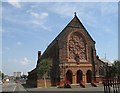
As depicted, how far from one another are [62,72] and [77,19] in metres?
13.7

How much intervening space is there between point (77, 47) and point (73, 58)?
3057 mm

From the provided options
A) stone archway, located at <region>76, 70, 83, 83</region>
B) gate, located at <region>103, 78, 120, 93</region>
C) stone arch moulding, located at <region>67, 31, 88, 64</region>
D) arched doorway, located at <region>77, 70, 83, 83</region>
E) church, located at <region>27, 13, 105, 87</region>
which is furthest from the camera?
stone arch moulding, located at <region>67, 31, 88, 64</region>

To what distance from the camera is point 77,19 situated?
62.2 metres

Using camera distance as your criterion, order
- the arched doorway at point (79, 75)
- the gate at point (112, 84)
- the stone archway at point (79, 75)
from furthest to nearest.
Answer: the arched doorway at point (79, 75), the stone archway at point (79, 75), the gate at point (112, 84)

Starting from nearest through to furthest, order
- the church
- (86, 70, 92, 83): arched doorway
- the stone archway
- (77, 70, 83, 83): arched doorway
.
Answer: the church → the stone archway → (77, 70, 83, 83): arched doorway → (86, 70, 92, 83): arched doorway

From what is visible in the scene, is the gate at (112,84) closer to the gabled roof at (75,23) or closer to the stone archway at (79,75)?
the stone archway at (79,75)

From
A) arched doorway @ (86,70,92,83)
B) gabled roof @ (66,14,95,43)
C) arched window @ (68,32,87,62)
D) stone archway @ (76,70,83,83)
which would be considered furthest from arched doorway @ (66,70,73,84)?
gabled roof @ (66,14,95,43)

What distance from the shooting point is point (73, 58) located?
6016cm

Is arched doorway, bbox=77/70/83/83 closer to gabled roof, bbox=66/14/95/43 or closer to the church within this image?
the church

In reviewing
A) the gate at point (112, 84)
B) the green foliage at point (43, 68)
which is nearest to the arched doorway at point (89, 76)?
the green foliage at point (43, 68)

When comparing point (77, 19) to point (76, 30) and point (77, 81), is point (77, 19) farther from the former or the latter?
point (77, 81)

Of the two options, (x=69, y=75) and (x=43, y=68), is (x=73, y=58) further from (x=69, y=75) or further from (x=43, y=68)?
(x=43, y=68)

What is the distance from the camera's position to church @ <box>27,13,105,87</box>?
5746cm

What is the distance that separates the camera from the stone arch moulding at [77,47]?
60.2m
